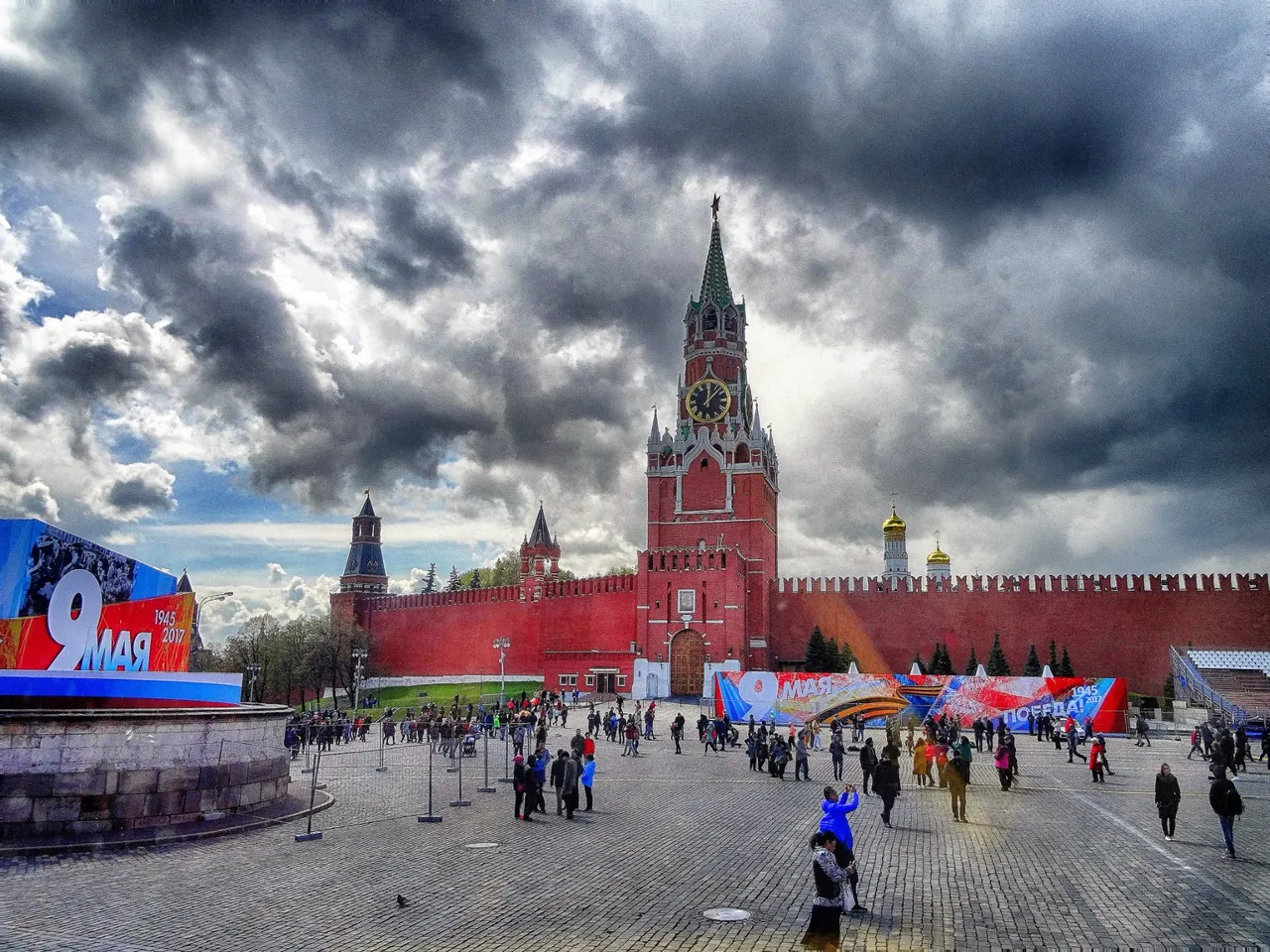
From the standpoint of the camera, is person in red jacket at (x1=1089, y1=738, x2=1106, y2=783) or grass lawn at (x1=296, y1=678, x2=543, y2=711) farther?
grass lawn at (x1=296, y1=678, x2=543, y2=711)

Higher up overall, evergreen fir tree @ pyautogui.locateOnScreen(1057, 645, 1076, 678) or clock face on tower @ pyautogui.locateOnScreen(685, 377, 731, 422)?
clock face on tower @ pyautogui.locateOnScreen(685, 377, 731, 422)

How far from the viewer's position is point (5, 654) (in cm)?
1605

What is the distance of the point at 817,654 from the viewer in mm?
46500

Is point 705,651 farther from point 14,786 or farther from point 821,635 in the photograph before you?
point 14,786

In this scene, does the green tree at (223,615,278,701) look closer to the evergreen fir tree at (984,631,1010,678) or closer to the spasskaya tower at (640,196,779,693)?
the spasskaya tower at (640,196,779,693)

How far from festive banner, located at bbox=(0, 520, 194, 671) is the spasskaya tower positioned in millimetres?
28578

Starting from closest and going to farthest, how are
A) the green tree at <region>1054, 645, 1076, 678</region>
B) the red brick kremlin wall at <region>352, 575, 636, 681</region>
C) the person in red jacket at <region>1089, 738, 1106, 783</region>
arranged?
the person in red jacket at <region>1089, 738, 1106, 783</region>, the green tree at <region>1054, 645, 1076, 678</region>, the red brick kremlin wall at <region>352, 575, 636, 681</region>

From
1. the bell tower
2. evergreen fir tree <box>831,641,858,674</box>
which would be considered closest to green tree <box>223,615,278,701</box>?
the bell tower

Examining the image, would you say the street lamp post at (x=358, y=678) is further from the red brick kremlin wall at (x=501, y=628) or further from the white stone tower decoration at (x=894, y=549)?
the white stone tower decoration at (x=894, y=549)

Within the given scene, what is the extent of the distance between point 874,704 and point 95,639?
23556 mm

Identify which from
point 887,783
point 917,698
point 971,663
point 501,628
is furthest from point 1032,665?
point 887,783

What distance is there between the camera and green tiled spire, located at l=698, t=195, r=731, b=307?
6169cm

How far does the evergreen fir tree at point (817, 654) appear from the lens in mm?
46125

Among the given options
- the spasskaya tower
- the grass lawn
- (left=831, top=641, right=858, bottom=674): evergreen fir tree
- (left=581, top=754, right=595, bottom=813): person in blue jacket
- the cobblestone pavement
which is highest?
the spasskaya tower
